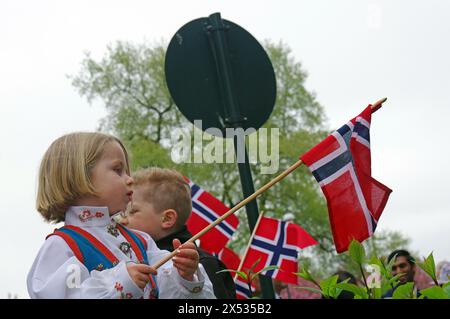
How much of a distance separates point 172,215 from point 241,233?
2419 cm

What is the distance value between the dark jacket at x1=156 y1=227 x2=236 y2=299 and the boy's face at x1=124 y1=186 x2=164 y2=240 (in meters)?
0.07

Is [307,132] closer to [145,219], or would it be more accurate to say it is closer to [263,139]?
[263,139]

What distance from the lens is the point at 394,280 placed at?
155cm

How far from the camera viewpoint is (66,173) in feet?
8.98

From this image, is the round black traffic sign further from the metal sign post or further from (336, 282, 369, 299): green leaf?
(336, 282, 369, 299): green leaf

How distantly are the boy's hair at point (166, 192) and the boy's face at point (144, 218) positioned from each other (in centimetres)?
2

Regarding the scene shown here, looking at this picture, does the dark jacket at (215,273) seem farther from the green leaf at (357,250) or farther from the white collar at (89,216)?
the green leaf at (357,250)

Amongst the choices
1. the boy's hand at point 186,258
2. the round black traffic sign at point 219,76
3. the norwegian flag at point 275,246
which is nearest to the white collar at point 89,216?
the boy's hand at point 186,258

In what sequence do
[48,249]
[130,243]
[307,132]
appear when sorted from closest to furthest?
1. [48,249]
2. [130,243]
3. [307,132]

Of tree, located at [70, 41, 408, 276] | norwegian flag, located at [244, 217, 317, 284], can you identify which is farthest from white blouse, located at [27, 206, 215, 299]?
tree, located at [70, 41, 408, 276]

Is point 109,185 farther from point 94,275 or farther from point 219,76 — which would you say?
point 219,76

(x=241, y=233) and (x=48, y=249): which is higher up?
(x=241, y=233)

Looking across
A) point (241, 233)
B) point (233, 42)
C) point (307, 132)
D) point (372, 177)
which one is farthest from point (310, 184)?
point (372, 177)

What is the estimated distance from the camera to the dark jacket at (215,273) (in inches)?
142
